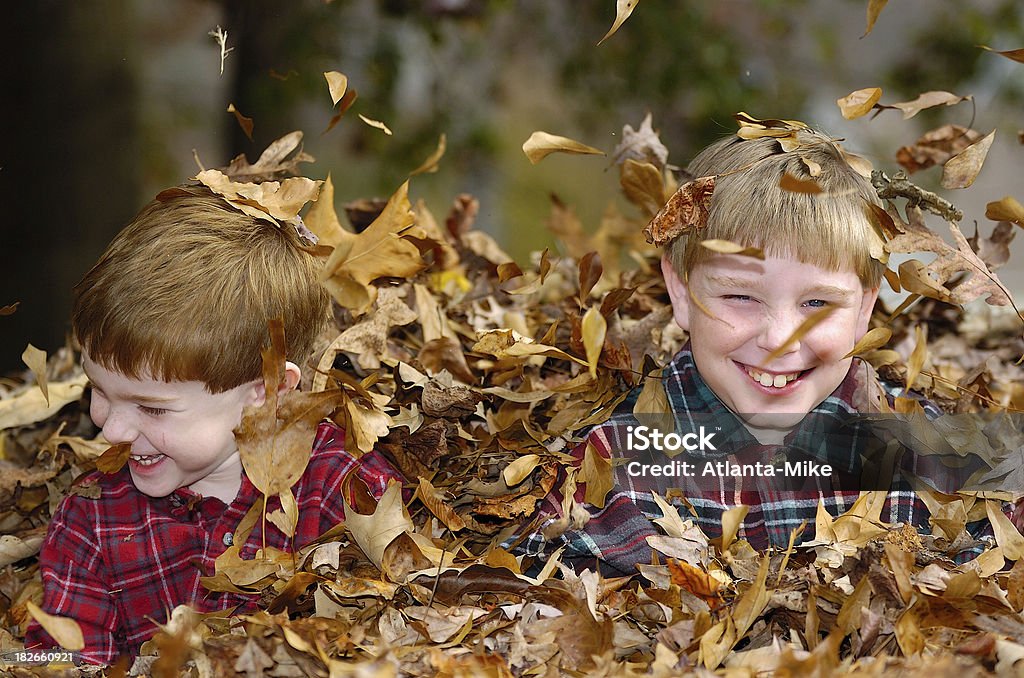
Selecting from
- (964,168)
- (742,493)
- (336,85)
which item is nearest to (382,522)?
(742,493)

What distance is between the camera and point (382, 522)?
1.58 metres

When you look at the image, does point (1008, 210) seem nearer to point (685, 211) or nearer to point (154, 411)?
point (685, 211)

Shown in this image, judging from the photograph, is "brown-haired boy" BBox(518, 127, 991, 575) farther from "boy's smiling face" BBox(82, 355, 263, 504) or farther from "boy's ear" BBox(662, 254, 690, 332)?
"boy's smiling face" BBox(82, 355, 263, 504)

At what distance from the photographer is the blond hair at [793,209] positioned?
161 centimetres

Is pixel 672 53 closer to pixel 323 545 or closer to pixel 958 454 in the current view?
pixel 958 454

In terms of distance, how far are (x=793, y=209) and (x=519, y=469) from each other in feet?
2.10

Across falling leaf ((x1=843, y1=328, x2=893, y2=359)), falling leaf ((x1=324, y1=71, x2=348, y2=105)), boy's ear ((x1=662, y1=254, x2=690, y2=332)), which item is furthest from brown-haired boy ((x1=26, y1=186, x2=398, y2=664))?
falling leaf ((x1=843, y1=328, x2=893, y2=359))

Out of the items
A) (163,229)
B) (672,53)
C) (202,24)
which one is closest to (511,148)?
(672,53)

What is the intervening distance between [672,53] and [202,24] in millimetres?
1869

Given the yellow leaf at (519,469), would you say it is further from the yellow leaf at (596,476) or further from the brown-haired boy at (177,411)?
the brown-haired boy at (177,411)

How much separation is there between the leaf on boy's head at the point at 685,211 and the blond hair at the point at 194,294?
609mm

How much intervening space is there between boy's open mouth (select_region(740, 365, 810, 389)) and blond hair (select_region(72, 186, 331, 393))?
770 mm

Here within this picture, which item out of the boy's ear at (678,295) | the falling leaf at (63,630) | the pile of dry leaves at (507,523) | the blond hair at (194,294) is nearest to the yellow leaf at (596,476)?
the pile of dry leaves at (507,523)

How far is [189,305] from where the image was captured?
1.61m
